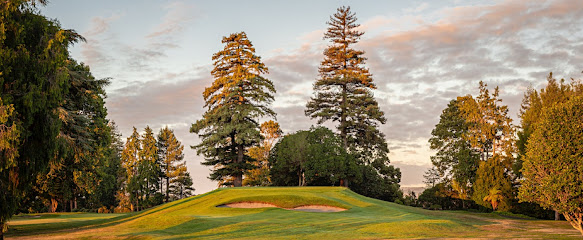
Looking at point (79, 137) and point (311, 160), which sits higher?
point (79, 137)

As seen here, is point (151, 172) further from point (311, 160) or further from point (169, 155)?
point (311, 160)

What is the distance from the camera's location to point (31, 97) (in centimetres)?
1638

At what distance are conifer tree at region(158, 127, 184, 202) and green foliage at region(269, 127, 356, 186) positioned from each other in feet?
64.4

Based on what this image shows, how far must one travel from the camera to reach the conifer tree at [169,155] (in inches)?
2625

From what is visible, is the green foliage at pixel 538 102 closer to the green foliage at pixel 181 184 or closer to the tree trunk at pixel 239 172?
the tree trunk at pixel 239 172

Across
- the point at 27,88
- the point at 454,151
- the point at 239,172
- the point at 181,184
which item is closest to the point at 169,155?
the point at 181,184

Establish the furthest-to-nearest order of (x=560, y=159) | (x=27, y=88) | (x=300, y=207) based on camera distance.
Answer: (x=300, y=207) → (x=560, y=159) → (x=27, y=88)

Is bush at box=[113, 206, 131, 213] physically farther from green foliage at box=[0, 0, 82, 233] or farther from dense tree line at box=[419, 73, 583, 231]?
green foliage at box=[0, 0, 82, 233]

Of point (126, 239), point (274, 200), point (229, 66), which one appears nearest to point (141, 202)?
point (229, 66)

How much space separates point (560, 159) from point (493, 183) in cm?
2942

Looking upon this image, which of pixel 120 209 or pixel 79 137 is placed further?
pixel 120 209

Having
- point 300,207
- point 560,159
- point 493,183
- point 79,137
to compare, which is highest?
point 79,137

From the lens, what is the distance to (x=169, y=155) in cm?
6712

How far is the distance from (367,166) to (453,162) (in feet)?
33.3
